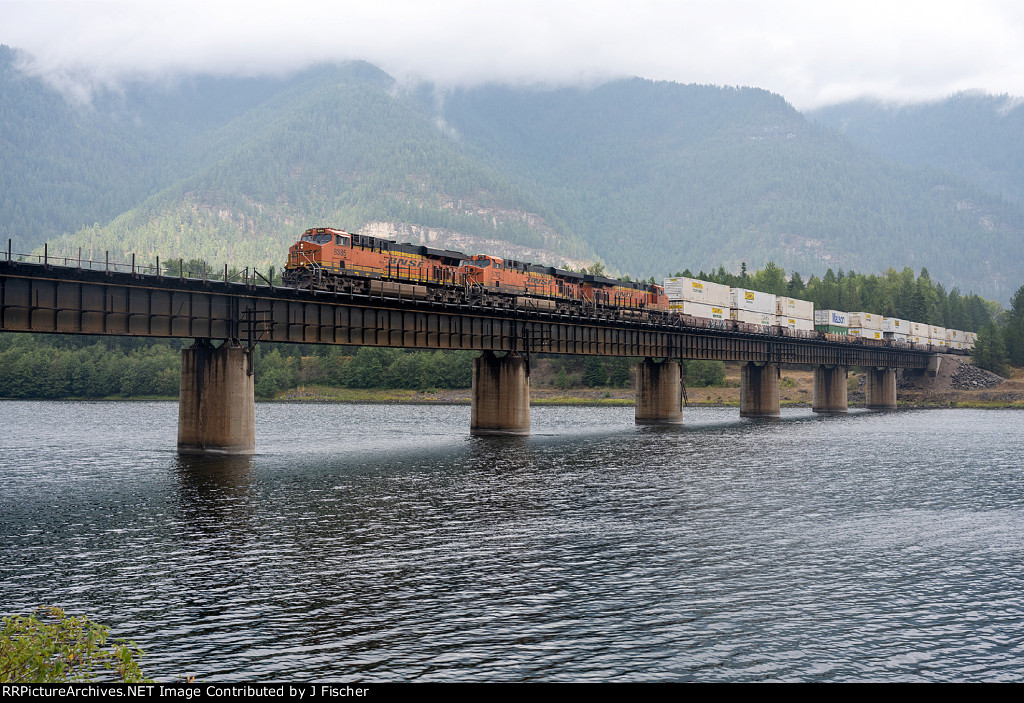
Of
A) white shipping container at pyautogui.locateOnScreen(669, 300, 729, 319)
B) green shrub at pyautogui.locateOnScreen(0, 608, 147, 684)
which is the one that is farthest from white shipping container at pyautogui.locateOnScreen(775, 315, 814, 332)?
green shrub at pyautogui.locateOnScreen(0, 608, 147, 684)

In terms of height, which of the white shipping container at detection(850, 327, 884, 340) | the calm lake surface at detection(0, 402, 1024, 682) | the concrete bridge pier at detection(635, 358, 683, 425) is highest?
the white shipping container at detection(850, 327, 884, 340)

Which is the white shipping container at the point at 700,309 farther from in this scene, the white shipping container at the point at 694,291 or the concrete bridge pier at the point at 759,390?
the concrete bridge pier at the point at 759,390

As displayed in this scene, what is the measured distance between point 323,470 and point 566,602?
37.0 m

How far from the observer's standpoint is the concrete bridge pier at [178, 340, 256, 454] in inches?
2530

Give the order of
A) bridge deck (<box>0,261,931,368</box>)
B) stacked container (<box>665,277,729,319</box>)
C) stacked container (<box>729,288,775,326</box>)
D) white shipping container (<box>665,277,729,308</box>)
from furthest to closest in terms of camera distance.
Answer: stacked container (<box>729,288,775,326</box>), white shipping container (<box>665,277,729,308</box>), stacked container (<box>665,277,729,319</box>), bridge deck (<box>0,261,931,368</box>)

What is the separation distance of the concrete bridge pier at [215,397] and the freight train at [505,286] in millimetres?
8956

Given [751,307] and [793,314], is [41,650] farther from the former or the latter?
[793,314]

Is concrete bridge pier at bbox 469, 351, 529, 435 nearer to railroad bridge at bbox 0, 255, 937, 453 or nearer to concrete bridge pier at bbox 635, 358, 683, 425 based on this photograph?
railroad bridge at bbox 0, 255, 937, 453

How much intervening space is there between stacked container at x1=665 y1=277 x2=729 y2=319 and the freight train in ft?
0.46

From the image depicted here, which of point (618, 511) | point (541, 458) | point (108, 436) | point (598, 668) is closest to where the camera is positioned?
point (598, 668)

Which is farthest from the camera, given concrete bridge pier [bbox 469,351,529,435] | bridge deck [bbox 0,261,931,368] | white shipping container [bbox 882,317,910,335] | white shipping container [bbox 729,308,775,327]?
white shipping container [bbox 882,317,910,335]

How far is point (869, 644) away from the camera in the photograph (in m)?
23.3
